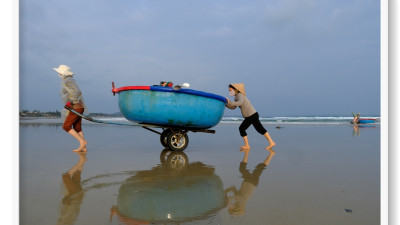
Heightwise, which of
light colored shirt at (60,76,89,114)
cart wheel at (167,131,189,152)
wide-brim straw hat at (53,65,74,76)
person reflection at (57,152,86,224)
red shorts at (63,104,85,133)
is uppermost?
wide-brim straw hat at (53,65,74,76)

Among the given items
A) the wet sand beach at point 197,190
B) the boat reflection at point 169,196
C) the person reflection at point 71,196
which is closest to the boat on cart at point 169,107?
the wet sand beach at point 197,190

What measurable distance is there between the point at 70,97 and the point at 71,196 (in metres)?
2.86

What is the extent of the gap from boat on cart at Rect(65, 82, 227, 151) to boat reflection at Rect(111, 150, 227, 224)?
1236 millimetres

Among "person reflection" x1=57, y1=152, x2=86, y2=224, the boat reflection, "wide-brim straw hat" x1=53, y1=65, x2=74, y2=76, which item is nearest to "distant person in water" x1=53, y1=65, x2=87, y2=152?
"wide-brim straw hat" x1=53, y1=65, x2=74, y2=76

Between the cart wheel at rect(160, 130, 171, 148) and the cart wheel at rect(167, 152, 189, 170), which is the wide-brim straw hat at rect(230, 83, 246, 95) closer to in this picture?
the cart wheel at rect(160, 130, 171, 148)

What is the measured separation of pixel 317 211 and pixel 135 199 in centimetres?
138

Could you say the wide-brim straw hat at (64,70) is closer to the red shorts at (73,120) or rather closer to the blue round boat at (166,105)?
the red shorts at (73,120)

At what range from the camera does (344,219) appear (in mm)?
1870

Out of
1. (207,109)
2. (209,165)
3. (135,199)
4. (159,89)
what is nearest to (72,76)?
(159,89)

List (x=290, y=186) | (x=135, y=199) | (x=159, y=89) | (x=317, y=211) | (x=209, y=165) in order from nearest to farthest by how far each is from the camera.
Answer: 1. (x=317, y=211)
2. (x=135, y=199)
3. (x=290, y=186)
4. (x=209, y=165)
5. (x=159, y=89)

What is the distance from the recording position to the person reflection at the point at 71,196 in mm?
1848

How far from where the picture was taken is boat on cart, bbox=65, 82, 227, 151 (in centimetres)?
454

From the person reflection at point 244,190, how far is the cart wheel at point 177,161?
773 mm
